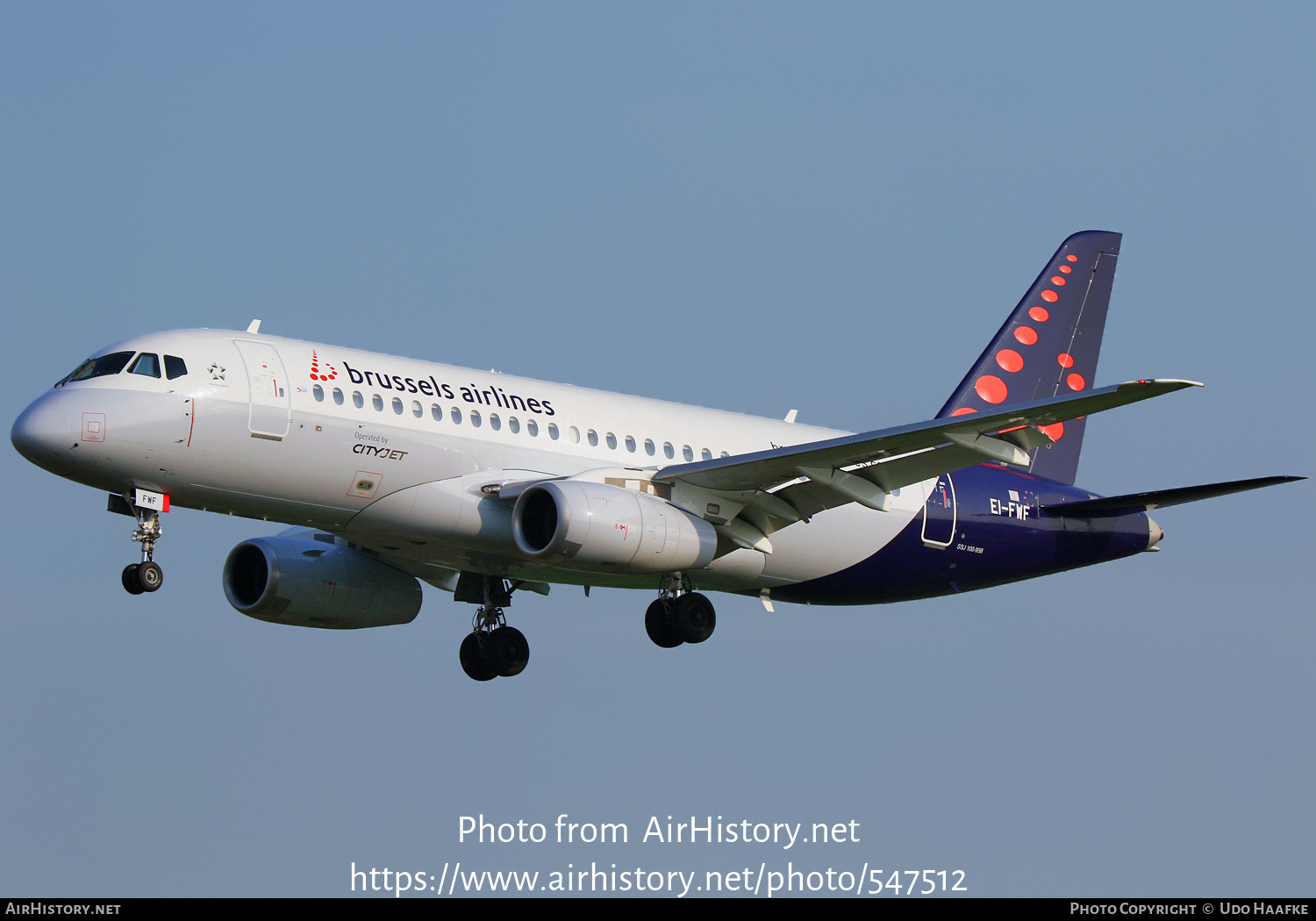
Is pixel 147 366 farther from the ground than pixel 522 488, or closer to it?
farther from the ground

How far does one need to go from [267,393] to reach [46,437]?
3612 millimetres

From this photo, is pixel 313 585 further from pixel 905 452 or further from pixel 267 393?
pixel 905 452

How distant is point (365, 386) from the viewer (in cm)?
3072

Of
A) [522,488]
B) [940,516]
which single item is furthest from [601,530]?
[940,516]

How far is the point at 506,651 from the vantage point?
3641 cm

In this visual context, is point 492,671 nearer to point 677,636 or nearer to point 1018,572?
point 677,636

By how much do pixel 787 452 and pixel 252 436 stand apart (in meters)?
9.33

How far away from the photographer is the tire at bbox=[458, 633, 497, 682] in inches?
Result: 1435

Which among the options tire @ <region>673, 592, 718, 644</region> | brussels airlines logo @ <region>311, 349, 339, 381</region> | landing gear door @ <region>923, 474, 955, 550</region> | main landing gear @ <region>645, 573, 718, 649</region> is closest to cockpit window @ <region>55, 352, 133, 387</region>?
brussels airlines logo @ <region>311, 349, 339, 381</region>

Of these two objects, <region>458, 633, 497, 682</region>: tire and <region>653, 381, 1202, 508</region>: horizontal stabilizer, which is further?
<region>458, 633, 497, 682</region>: tire

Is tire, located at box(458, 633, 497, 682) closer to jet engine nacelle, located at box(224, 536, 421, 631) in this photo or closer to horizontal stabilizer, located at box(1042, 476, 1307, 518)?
jet engine nacelle, located at box(224, 536, 421, 631)

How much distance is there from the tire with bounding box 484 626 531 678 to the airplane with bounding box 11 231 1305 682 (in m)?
0.04
